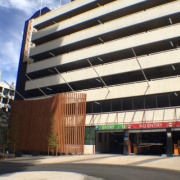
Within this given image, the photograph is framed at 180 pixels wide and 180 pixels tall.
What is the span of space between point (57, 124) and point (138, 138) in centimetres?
1212

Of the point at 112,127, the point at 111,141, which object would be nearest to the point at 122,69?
the point at 112,127

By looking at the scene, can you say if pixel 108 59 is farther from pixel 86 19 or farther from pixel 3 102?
pixel 3 102

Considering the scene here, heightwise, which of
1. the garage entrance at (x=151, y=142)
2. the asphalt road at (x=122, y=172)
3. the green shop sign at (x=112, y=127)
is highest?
the green shop sign at (x=112, y=127)

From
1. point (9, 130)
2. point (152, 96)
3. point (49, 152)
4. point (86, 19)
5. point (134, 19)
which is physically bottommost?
point (49, 152)

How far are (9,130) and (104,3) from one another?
27791mm

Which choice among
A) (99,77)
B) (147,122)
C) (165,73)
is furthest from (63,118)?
(165,73)

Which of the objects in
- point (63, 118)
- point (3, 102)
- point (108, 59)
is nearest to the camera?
point (63, 118)

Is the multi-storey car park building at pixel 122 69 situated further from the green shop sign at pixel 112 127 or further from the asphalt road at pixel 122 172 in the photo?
the asphalt road at pixel 122 172

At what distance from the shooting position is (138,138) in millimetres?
35750

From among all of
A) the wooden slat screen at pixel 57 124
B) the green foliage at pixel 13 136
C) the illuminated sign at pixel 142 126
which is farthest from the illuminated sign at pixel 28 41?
the illuminated sign at pixel 142 126

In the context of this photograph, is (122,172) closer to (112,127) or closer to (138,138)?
(112,127)

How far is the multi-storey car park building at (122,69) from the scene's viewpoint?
108 ft

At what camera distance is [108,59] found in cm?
4131

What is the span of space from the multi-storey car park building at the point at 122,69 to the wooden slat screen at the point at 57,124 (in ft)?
7.14
